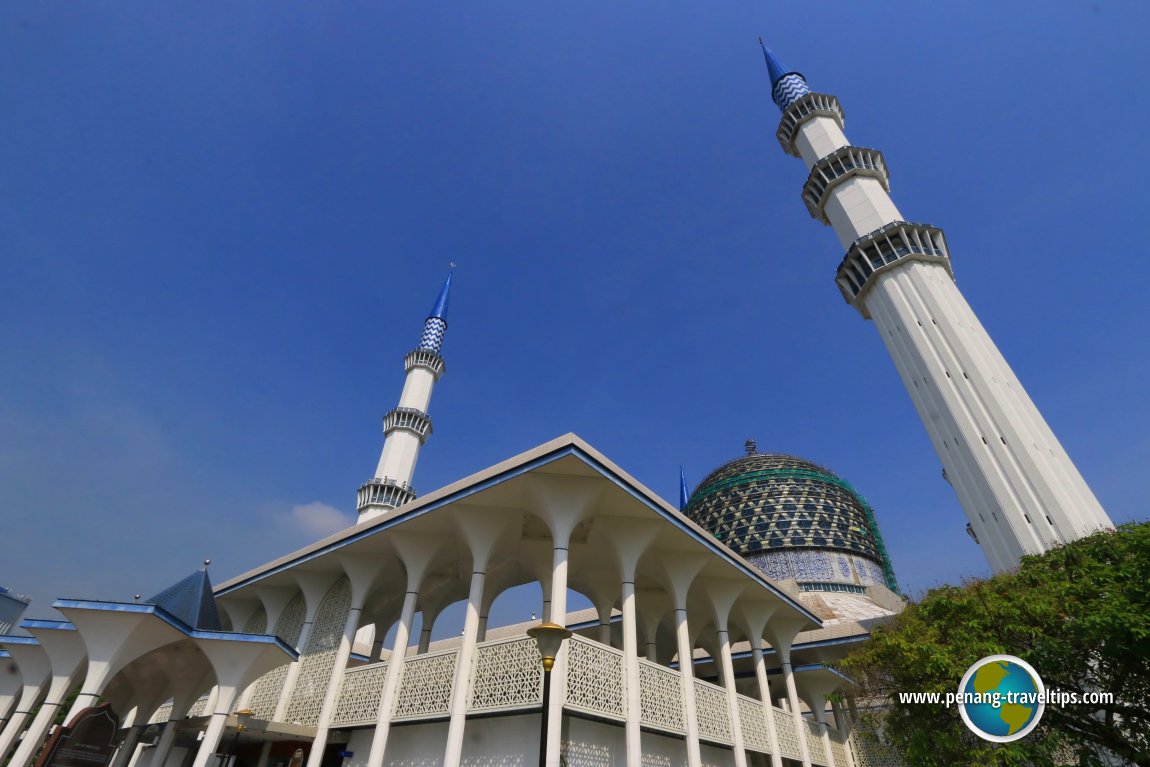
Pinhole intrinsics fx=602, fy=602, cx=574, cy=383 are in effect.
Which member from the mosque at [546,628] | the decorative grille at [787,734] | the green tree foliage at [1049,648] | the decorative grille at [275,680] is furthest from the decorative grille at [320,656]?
the green tree foliage at [1049,648]

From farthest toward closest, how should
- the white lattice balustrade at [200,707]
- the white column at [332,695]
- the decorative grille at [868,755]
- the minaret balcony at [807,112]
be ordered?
the minaret balcony at [807,112] < the decorative grille at [868,755] < the white lattice balustrade at [200,707] < the white column at [332,695]

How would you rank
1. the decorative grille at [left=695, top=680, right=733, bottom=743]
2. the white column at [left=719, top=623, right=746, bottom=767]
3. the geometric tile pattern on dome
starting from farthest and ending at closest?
the geometric tile pattern on dome → the white column at [left=719, top=623, right=746, bottom=767] → the decorative grille at [left=695, top=680, right=733, bottom=743]

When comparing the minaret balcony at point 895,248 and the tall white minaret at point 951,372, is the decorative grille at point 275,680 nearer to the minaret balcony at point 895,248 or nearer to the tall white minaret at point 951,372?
the tall white minaret at point 951,372

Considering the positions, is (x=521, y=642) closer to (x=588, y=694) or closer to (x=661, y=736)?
(x=588, y=694)

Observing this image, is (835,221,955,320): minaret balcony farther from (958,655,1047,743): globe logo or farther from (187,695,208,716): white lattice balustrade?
(187,695,208,716): white lattice balustrade

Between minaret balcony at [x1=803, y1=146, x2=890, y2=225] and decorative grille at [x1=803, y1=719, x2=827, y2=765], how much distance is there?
24333mm

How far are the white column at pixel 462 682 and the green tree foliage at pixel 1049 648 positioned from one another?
7749 mm

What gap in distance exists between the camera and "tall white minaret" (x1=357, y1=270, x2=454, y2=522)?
32.8m

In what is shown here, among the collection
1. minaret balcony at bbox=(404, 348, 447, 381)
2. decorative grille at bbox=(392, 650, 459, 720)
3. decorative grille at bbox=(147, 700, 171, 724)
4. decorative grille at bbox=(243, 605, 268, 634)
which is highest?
minaret balcony at bbox=(404, 348, 447, 381)

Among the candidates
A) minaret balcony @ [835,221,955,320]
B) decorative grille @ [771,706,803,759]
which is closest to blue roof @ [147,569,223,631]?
decorative grille @ [771,706,803,759]

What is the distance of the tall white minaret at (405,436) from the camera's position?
107 feet

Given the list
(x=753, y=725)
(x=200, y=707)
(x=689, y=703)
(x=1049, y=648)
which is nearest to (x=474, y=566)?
(x=689, y=703)

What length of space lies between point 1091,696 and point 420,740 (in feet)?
38.8

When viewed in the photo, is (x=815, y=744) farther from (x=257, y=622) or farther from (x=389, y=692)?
(x=257, y=622)
